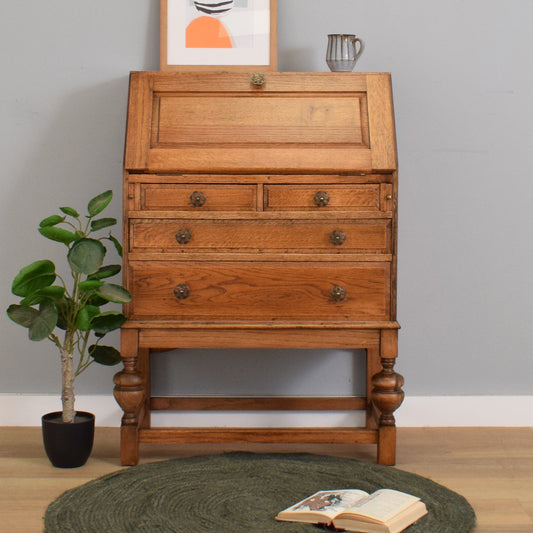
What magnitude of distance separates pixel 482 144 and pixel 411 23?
1.84 feet

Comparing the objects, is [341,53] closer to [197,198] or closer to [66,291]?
[197,198]

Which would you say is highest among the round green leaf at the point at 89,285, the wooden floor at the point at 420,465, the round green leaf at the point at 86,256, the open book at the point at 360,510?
the round green leaf at the point at 86,256

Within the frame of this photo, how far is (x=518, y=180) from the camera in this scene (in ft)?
9.70

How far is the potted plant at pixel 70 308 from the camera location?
2.31 meters

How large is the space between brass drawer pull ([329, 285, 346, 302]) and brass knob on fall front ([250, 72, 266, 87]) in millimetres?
757

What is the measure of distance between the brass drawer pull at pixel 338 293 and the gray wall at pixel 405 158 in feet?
1.99

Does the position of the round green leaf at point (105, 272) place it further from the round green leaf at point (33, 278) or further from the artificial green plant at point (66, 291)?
the round green leaf at point (33, 278)

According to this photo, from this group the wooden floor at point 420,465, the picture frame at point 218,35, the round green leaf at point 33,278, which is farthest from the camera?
the picture frame at point 218,35

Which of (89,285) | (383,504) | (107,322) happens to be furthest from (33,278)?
(383,504)

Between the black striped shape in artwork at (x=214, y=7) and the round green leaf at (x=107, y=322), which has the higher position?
the black striped shape in artwork at (x=214, y=7)

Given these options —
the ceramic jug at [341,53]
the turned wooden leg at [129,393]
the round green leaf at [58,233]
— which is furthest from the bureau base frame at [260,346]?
the ceramic jug at [341,53]

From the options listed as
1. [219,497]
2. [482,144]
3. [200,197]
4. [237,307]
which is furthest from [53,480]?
[482,144]

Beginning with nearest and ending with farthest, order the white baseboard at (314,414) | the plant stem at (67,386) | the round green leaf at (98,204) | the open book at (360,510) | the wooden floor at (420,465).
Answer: the open book at (360,510) < the wooden floor at (420,465) < the round green leaf at (98,204) < the plant stem at (67,386) < the white baseboard at (314,414)

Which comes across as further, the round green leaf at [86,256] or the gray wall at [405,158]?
the gray wall at [405,158]
